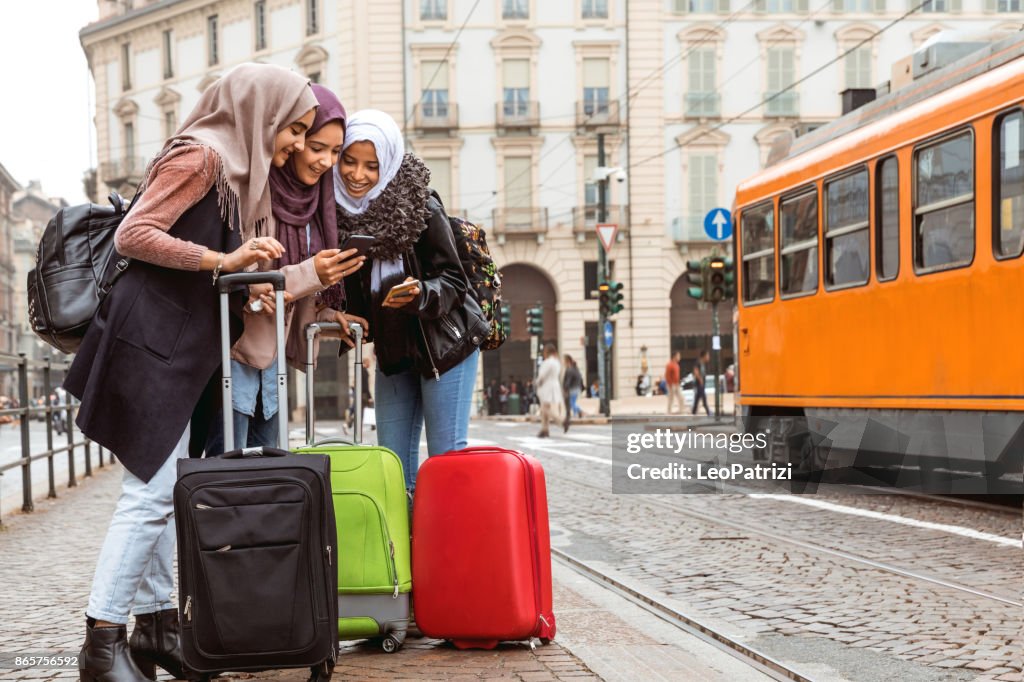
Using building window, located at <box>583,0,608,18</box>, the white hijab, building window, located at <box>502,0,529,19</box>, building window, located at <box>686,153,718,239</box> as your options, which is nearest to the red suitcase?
the white hijab

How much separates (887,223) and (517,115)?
3541cm

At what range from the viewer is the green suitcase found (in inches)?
161

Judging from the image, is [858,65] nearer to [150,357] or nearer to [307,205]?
[307,205]

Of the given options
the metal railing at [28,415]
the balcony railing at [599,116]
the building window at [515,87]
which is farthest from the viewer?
the building window at [515,87]

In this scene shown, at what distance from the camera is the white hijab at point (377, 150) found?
13.8 feet

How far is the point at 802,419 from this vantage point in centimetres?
1155

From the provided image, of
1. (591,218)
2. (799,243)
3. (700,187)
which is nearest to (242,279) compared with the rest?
(799,243)

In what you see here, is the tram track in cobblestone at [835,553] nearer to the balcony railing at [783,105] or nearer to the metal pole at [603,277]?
the metal pole at [603,277]

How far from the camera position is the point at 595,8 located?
44.5 meters

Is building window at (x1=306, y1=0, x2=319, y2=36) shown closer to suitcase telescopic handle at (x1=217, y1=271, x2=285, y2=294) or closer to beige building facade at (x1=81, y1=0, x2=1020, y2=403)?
beige building facade at (x1=81, y1=0, x2=1020, y2=403)

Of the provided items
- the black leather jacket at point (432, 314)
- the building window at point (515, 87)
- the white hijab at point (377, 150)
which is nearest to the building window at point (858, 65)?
the building window at point (515, 87)

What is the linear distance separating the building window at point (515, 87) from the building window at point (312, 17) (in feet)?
21.9

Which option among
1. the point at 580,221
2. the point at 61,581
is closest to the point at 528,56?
the point at 580,221

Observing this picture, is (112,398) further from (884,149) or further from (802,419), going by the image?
(802,419)
